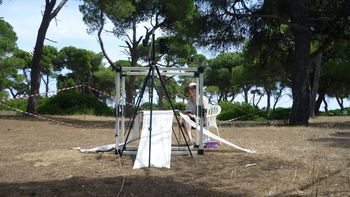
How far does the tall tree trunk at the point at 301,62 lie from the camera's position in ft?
49.5

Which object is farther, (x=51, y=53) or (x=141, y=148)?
(x=51, y=53)

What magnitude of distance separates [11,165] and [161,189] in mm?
2176

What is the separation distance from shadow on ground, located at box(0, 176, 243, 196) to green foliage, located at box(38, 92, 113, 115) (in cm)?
1619

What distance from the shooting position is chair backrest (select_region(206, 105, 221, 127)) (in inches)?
309

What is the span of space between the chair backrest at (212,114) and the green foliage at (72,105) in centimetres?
1333

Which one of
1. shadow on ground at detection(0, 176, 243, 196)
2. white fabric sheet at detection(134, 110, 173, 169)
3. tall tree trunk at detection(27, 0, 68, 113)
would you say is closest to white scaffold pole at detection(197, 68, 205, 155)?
white fabric sheet at detection(134, 110, 173, 169)

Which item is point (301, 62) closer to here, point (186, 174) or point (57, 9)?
point (57, 9)

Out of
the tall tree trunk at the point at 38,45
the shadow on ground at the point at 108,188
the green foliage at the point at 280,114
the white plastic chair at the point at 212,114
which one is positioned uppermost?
the tall tree trunk at the point at 38,45

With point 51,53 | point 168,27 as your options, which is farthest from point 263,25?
point 51,53

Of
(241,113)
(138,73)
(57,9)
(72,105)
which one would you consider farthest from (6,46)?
(138,73)

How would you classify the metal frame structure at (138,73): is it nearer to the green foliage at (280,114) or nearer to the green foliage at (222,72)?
the green foliage at (280,114)

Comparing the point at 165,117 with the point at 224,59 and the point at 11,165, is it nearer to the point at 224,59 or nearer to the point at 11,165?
the point at 11,165

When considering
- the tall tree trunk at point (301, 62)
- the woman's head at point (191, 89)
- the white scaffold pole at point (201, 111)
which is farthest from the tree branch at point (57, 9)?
the white scaffold pole at point (201, 111)

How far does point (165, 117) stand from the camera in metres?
6.71
